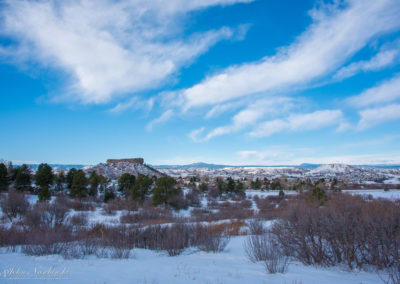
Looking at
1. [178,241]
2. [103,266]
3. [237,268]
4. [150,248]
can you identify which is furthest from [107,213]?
[237,268]

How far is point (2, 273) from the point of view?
15.7 feet

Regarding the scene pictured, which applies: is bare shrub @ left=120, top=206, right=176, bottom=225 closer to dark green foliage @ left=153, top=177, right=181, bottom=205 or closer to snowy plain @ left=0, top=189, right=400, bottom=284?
dark green foliage @ left=153, top=177, right=181, bottom=205

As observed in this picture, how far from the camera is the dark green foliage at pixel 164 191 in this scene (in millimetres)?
26281

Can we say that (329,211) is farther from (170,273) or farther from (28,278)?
(28,278)

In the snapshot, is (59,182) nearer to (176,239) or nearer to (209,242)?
(176,239)

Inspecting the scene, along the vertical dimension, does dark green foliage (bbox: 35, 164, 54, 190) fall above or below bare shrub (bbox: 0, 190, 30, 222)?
above

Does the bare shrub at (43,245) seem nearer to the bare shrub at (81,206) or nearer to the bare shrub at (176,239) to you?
the bare shrub at (176,239)

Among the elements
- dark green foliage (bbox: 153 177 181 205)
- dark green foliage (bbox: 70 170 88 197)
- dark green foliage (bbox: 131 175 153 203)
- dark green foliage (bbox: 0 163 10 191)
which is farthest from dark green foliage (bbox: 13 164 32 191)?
dark green foliage (bbox: 153 177 181 205)

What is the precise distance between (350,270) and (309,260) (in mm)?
1012

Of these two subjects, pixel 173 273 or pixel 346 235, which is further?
pixel 346 235

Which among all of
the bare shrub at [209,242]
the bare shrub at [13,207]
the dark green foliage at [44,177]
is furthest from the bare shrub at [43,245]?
the dark green foliage at [44,177]

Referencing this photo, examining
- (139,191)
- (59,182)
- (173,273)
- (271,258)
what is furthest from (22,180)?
(271,258)

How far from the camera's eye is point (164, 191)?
88.4 feet

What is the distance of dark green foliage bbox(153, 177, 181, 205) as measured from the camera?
2628 cm
